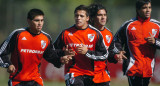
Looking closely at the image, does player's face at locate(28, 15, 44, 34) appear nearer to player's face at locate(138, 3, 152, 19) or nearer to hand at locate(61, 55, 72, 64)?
hand at locate(61, 55, 72, 64)

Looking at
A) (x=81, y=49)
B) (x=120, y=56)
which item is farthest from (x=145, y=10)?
(x=81, y=49)

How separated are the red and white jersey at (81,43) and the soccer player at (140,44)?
0.68m

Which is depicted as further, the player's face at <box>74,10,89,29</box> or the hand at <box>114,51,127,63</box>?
the hand at <box>114,51,127,63</box>

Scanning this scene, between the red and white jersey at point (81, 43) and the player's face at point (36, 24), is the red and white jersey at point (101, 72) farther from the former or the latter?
the player's face at point (36, 24)

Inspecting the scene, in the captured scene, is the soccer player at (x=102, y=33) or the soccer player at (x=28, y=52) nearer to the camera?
the soccer player at (x=28, y=52)

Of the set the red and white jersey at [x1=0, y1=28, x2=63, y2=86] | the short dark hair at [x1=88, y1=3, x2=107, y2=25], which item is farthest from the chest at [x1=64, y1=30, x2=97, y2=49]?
the short dark hair at [x1=88, y1=3, x2=107, y2=25]

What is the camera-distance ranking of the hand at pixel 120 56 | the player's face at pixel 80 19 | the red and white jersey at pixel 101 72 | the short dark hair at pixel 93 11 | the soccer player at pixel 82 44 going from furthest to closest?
the short dark hair at pixel 93 11
the hand at pixel 120 56
the red and white jersey at pixel 101 72
the player's face at pixel 80 19
the soccer player at pixel 82 44

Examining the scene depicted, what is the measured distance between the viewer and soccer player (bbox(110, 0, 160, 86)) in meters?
9.24

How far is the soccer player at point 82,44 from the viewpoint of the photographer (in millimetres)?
8648

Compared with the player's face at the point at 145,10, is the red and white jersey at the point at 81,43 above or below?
below

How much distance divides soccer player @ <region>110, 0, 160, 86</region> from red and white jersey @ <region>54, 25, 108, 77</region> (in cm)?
68

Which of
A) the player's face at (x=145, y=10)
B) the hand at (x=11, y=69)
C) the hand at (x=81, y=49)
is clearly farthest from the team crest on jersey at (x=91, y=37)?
the hand at (x=11, y=69)

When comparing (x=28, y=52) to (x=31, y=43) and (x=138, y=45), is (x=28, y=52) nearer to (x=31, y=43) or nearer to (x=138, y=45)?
(x=31, y=43)

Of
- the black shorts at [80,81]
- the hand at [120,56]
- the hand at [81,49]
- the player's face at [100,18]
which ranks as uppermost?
the player's face at [100,18]
